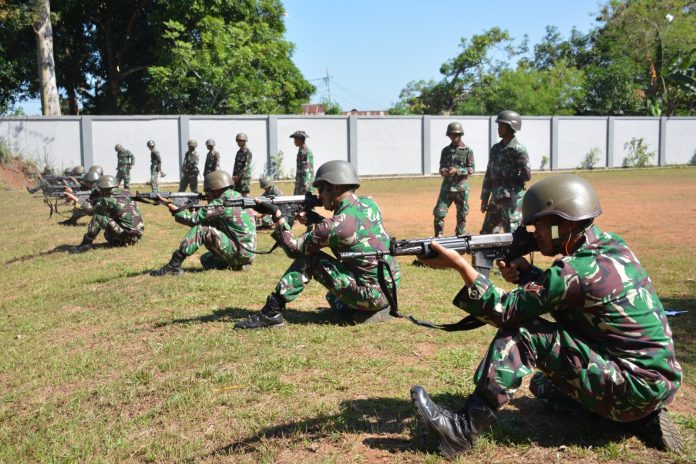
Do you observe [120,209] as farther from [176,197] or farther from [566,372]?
[566,372]

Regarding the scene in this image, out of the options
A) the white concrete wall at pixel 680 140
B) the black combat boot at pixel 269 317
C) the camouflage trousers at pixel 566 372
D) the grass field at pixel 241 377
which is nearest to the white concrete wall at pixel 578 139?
the white concrete wall at pixel 680 140

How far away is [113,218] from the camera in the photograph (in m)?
11.9

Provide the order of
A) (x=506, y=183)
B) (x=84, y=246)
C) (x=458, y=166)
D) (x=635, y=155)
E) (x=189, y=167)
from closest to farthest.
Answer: (x=506, y=183), (x=458, y=166), (x=84, y=246), (x=189, y=167), (x=635, y=155)

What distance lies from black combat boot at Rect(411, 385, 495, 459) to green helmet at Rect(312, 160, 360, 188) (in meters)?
2.70

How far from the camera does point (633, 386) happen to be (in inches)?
136

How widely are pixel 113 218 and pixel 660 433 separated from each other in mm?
10189

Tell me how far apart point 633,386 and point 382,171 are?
3082cm

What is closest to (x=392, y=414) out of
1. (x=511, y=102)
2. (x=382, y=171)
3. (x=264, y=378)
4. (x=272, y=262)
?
(x=264, y=378)

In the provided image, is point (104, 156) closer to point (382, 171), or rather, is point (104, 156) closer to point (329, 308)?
point (382, 171)

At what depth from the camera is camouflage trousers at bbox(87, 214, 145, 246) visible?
38.8 ft

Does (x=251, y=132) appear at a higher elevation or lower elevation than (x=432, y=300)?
higher

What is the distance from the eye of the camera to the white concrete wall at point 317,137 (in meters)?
31.7

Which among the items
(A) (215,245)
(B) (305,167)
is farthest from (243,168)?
(A) (215,245)

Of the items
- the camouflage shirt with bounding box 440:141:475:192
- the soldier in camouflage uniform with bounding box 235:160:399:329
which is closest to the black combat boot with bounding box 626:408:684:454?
the soldier in camouflage uniform with bounding box 235:160:399:329
